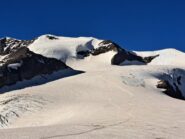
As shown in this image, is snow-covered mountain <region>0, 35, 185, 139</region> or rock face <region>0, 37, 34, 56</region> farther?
rock face <region>0, 37, 34, 56</region>

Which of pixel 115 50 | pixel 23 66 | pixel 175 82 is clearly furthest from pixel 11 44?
pixel 175 82

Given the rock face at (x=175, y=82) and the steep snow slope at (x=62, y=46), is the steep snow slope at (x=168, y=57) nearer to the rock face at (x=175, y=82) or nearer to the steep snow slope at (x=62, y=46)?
the steep snow slope at (x=62, y=46)

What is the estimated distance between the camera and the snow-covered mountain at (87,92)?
18562 millimetres

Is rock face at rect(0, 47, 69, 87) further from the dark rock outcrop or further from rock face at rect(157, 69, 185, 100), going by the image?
rock face at rect(157, 69, 185, 100)

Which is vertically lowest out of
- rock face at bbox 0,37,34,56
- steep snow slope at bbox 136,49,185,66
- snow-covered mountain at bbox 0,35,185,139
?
snow-covered mountain at bbox 0,35,185,139

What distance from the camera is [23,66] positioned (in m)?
56.6

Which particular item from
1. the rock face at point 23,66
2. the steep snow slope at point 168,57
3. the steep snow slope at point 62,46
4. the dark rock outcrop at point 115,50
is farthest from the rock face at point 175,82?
the steep snow slope at point 62,46

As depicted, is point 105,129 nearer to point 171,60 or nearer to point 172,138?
point 172,138

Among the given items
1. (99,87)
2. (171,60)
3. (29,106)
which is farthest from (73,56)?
(29,106)

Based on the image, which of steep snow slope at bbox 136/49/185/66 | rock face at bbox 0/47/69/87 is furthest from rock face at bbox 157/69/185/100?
rock face at bbox 0/47/69/87

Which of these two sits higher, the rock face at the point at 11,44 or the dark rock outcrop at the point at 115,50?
the rock face at the point at 11,44

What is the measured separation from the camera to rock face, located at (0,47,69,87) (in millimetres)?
53656

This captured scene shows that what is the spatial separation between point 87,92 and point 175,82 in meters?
21.7

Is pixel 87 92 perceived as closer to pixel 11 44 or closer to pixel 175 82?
pixel 175 82
